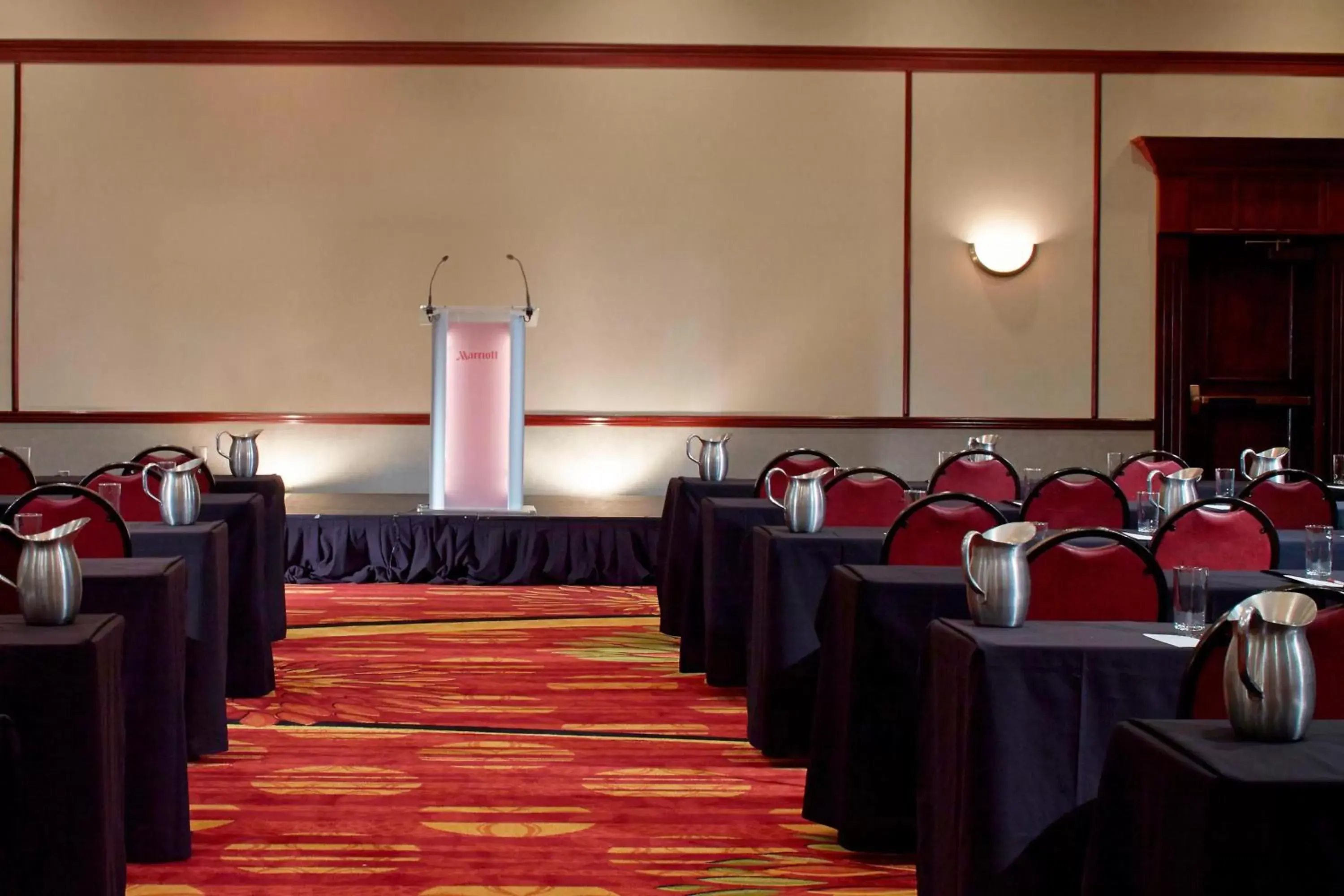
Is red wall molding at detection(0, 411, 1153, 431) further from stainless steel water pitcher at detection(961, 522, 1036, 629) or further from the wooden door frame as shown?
stainless steel water pitcher at detection(961, 522, 1036, 629)

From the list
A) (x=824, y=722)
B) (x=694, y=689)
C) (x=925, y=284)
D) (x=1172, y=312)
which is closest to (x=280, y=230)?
(x=925, y=284)

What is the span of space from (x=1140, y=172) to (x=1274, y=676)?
30.6 feet

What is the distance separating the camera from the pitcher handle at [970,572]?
2.76 meters

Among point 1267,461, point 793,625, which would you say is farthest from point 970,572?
point 1267,461

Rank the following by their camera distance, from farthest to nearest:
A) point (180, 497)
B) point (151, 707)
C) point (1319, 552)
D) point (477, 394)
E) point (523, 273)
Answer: point (523, 273) → point (477, 394) → point (180, 497) → point (1319, 552) → point (151, 707)

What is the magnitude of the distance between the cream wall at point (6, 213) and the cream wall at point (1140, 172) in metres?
8.23

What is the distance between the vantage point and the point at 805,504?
4621 millimetres

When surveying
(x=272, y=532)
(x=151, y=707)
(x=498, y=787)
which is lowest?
(x=498, y=787)

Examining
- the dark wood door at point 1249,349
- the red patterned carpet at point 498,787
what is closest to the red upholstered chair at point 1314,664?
the red patterned carpet at point 498,787

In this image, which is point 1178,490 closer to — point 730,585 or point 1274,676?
point 730,585

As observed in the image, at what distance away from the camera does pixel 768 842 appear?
11.9 feet

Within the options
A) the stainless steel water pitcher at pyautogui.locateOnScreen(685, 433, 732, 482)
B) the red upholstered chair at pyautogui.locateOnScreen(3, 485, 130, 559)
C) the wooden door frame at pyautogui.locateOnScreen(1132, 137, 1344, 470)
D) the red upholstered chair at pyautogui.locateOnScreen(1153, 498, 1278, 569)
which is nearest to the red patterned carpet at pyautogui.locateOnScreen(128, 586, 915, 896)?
the red upholstered chair at pyautogui.locateOnScreen(3, 485, 130, 559)

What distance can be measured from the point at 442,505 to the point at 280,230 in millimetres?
3079

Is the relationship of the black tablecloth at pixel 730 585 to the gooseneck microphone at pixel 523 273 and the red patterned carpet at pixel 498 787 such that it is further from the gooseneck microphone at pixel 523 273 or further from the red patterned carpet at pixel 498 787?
the gooseneck microphone at pixel 523 273
